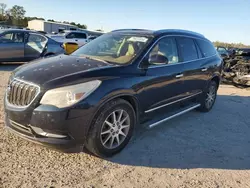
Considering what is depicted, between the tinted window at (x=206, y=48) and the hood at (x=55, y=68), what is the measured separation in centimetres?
291

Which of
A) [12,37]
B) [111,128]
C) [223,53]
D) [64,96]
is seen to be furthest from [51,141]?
[223,53]

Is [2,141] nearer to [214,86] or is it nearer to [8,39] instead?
[214,86]

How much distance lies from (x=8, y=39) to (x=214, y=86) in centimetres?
870

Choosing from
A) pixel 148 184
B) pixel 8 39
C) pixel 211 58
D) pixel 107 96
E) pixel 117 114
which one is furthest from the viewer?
pixel 8 39

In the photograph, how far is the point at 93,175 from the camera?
3123mm

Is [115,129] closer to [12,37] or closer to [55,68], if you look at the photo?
[55,68]

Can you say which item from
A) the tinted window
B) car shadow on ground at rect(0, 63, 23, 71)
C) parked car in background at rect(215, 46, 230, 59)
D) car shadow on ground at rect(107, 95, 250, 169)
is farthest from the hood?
parked car in background at rect(215, 46, 230, 59)

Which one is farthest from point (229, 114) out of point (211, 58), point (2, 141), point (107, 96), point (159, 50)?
point (2, 141)

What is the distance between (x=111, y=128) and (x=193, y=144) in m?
1.59

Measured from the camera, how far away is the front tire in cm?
328

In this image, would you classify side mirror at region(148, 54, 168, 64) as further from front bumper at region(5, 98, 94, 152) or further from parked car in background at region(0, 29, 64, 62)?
parked car in background at region(0, 29, 64, 62)

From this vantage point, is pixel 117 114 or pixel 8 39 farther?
pixel 8 39

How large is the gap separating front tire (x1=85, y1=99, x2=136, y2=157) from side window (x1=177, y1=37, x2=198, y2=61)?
6.31ft

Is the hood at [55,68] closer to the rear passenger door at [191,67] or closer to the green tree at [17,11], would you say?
the rear passenger door at [191,67]
